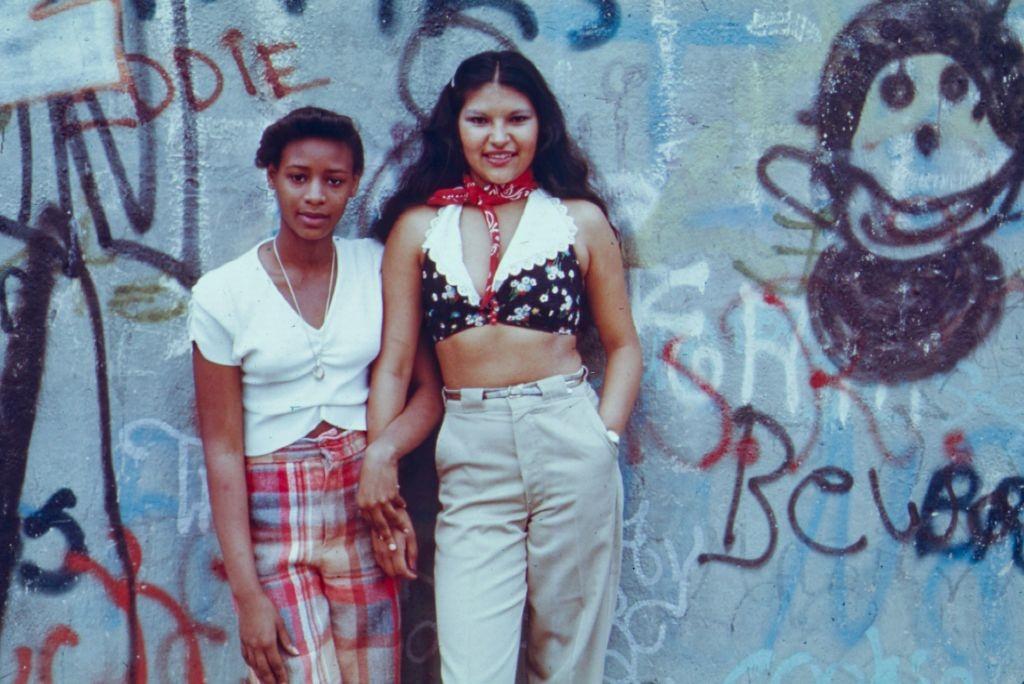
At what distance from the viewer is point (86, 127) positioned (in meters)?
3.21

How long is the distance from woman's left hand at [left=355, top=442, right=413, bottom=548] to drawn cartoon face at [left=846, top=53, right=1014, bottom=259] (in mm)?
1568

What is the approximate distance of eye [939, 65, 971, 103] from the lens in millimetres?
3299

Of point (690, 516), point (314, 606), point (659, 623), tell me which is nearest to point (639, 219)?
point (690, 516)

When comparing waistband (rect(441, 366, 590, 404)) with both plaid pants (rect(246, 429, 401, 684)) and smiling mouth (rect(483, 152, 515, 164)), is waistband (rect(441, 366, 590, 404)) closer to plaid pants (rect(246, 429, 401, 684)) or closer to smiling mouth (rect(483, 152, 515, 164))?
plaid pants (rect(246, 429, 401, 684))

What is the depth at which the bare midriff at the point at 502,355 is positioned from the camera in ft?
9.27

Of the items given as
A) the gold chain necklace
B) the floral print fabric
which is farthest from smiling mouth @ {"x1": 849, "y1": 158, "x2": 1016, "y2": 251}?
the gold chain necklace

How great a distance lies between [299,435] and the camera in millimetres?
2791

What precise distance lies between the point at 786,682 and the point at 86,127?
2667 millimetres

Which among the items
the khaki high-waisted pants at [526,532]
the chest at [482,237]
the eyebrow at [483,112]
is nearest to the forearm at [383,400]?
the khaki high-waisted pants at [526,532]

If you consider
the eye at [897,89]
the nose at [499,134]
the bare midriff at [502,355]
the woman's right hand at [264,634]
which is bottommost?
the woman's right hand at [264,634]

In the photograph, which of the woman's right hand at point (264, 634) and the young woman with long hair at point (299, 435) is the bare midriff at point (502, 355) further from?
the woman's right hand at point (264, 634)

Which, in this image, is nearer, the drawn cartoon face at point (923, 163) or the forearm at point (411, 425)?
the forearm at point (411, 425)

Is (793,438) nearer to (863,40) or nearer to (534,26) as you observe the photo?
(863,40)

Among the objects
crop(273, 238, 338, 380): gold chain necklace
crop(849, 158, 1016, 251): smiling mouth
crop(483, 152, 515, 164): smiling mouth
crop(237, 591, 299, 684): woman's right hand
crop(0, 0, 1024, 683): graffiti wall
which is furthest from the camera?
crop(849, 158, 1016, 251): smiling mouth
